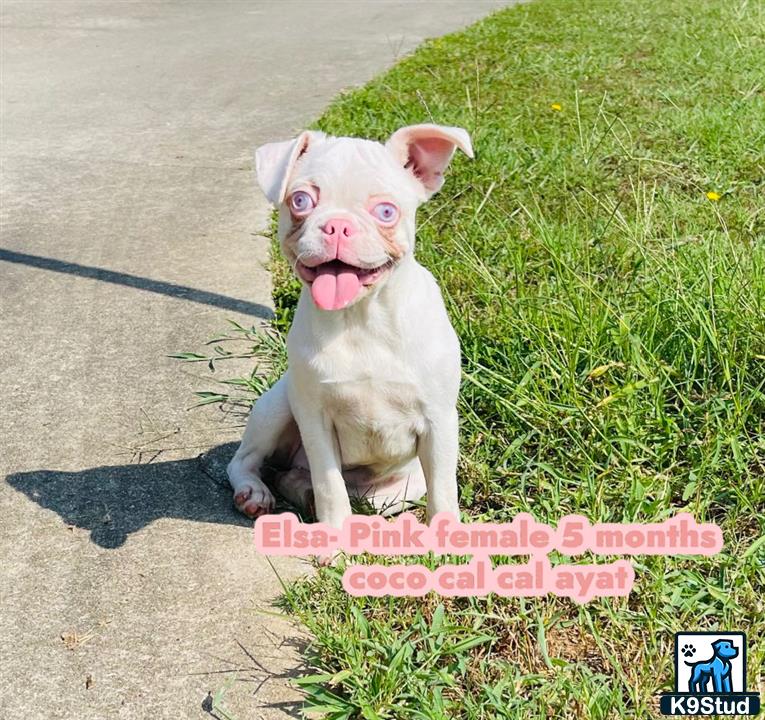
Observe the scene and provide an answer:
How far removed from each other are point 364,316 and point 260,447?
65 cm

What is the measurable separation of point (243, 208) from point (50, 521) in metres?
2.79

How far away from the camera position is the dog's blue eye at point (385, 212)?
2.47 metres

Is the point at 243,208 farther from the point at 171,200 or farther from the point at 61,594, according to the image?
the point at 61,594

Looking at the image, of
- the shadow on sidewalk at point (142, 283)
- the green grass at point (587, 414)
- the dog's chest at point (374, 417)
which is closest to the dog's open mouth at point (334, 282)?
the dog's chest at point (374, 417)

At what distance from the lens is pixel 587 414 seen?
3287 millimetres

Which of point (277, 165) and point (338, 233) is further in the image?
point (277, 165)

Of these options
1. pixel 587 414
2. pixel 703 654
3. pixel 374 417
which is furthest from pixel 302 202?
pixel 703 654

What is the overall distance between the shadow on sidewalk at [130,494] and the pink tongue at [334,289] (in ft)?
2.89

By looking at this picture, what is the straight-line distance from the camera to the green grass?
7.97 feet

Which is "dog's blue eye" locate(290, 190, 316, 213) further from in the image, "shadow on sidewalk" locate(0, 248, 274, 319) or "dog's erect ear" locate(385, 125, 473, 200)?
"shadow on sidewalk" locate(0, 248, 274, 319)

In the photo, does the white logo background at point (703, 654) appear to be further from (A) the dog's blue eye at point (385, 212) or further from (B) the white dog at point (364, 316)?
(A) the dog's blue eye at point (385, 212)

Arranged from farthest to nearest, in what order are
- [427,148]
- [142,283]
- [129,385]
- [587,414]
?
[142,283]
[129,385]
[587,414]
[427,148]

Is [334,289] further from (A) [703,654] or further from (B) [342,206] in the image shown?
(A) [703,654]

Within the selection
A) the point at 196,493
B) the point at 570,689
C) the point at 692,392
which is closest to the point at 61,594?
the point at 196,493
